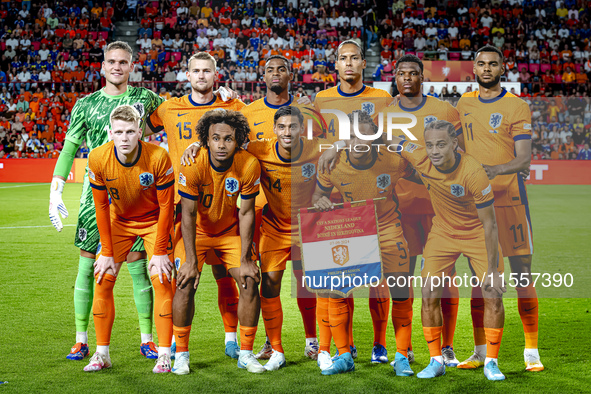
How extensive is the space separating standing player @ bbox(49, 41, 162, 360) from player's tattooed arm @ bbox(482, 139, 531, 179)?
104 inches

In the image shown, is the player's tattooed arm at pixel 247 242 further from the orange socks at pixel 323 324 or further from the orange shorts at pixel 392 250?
the orange shorts at pixel 392 250

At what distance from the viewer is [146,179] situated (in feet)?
14.5

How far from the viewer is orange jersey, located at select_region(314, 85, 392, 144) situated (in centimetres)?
486

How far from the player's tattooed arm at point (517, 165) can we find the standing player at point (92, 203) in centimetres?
265

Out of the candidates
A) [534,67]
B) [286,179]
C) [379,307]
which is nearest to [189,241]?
[286,179]

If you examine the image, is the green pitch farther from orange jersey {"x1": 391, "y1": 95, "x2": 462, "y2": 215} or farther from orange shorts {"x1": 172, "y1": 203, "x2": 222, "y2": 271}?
orange jersey {"x1": 391, "y1": 95, "x2": 462, "y2": 215}

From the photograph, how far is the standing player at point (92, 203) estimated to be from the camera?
4.79 meters

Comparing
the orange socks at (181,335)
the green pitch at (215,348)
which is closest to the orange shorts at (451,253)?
the green pitch at (215,348)

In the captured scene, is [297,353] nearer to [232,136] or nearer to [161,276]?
[161,276]

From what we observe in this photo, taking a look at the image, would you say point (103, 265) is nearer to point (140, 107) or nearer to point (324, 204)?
point (140, 107)

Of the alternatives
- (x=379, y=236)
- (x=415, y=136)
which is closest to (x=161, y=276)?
(x=379, y=236)

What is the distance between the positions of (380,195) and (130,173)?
5.86 ft

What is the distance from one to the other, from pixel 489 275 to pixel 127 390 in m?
2.50

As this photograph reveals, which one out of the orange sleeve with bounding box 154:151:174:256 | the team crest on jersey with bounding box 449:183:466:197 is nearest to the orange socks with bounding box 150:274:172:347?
the orange sleeve with bounding box 154:151:174:256
